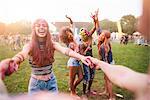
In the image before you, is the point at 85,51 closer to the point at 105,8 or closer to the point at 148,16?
the point at 105,8

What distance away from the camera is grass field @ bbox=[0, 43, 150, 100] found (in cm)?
119

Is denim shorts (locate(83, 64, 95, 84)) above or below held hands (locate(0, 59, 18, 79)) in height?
below

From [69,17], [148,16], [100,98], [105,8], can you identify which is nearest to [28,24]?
[69,17]

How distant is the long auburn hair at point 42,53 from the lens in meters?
1.17

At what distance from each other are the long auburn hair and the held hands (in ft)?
0.26

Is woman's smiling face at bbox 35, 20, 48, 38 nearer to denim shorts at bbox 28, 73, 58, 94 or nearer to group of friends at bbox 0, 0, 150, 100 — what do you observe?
group of friends at bbox 0, 0, 150, 100

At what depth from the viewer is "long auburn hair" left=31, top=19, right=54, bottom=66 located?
1.17 metres

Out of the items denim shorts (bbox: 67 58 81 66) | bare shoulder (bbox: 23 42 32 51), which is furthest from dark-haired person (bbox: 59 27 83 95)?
bare shoulder (bbox: 23 42 32 51)

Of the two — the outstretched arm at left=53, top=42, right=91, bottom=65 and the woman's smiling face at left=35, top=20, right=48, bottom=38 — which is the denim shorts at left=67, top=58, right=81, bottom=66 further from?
the woman's smiling face at left=35, top=20, right=48, bottom=38

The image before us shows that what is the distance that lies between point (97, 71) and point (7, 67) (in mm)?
372

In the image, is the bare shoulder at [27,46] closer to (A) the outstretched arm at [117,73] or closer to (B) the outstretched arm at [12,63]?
(B) the outstretched arm at [12,63]

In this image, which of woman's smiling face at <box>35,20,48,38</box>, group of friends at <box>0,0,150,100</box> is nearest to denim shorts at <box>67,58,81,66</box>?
group of friends at <box>0,0,150,100</box>

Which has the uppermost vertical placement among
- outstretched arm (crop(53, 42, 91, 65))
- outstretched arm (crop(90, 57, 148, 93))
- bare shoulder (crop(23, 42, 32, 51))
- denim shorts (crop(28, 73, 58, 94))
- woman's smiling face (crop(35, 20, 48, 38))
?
woman's smiling face (crop(35, 20, 48, 38))

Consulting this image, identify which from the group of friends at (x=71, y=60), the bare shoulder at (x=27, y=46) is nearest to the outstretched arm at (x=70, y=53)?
the group of friends at (x=71, y=60)
